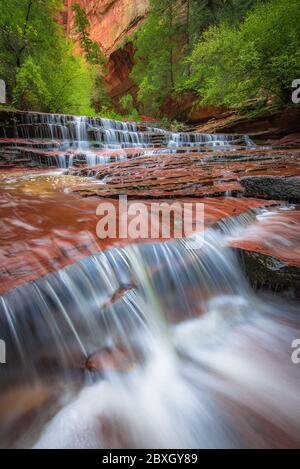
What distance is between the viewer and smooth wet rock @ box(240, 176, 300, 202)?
4070mm

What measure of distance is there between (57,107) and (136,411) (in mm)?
16648

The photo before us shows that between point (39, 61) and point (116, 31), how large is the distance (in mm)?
23974

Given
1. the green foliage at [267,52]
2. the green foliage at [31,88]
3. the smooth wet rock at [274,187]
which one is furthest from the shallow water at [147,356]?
the green foliage at [31,88]

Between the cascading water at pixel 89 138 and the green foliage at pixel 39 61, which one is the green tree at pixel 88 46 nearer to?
the green foliage at pixel 39 61

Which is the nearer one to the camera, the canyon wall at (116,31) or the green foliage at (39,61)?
the green foliage at (39,61)

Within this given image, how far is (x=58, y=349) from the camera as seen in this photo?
167 cm

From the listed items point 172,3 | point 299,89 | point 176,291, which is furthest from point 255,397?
point 172,3

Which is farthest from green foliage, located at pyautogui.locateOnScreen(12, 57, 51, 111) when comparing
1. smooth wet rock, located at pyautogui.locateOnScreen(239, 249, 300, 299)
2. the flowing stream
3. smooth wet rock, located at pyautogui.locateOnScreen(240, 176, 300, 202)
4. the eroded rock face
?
the eroded rock face

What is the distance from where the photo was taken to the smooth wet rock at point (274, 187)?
4070 mm

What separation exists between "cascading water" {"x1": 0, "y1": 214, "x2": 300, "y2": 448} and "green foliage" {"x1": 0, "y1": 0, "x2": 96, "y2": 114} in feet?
45.3

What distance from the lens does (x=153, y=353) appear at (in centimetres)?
194

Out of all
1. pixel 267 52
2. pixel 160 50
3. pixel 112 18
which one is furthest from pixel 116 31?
pixel 267 52

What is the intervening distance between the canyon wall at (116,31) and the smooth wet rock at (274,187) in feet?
90.7

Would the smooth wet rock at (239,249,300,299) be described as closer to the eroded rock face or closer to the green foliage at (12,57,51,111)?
the green foliage at (12,57,51,111)
